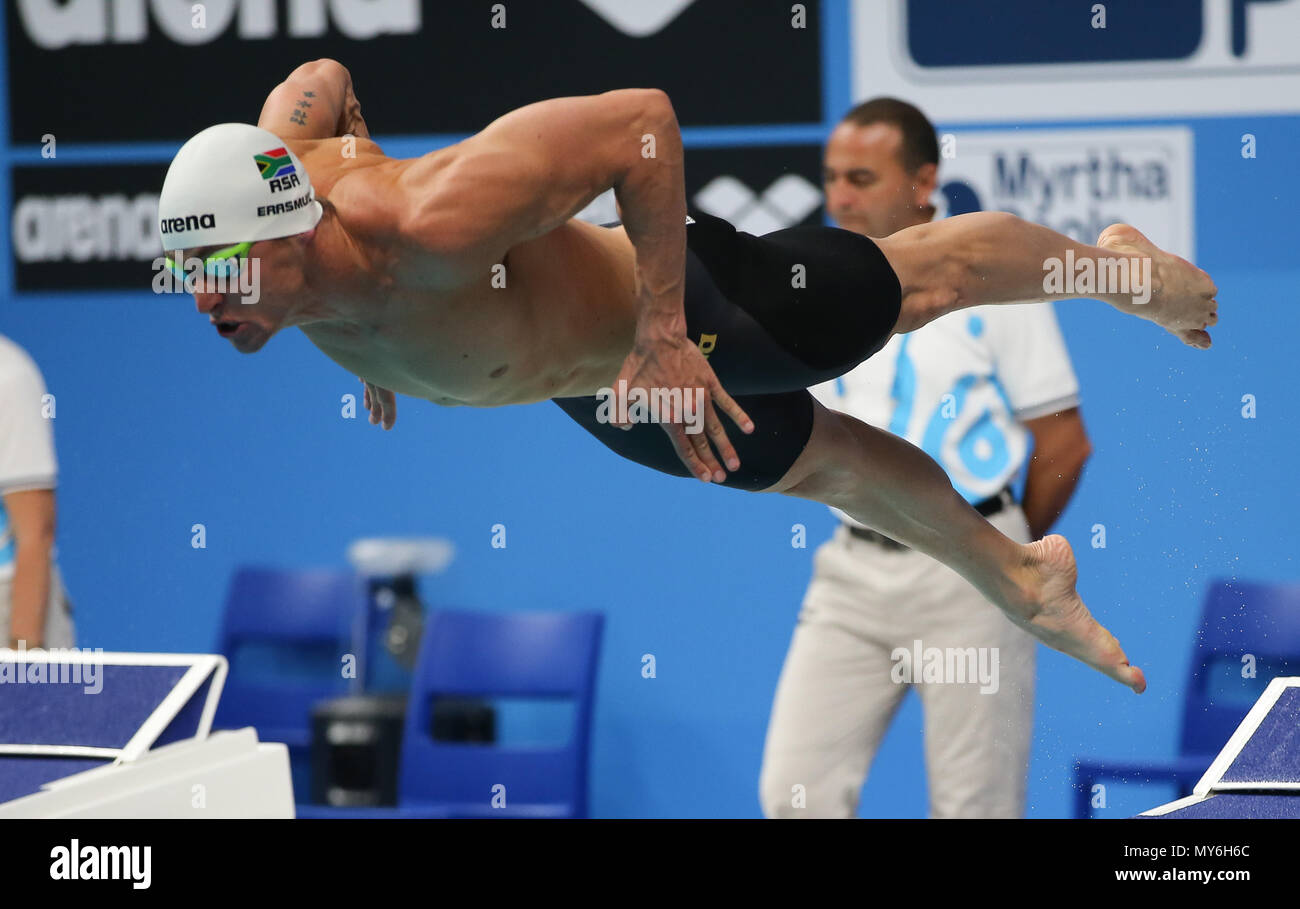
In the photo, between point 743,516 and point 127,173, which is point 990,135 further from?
point 127,173

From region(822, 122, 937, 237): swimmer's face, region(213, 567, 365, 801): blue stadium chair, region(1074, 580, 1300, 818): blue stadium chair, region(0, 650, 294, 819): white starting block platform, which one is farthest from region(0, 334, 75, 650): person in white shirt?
region(1074, 580, 1300, 818): blue stadium chair

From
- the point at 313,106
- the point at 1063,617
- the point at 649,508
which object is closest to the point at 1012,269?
the point at 1063,617

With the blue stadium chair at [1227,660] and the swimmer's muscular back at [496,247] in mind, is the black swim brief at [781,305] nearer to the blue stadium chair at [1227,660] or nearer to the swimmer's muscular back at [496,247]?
the swimmer's muscular back at [496,247]

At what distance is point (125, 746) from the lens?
10.6 feet

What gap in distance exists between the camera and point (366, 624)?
5398 mm

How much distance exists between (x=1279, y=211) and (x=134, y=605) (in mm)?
3923

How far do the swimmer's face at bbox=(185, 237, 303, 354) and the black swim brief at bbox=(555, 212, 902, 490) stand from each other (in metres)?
0.77

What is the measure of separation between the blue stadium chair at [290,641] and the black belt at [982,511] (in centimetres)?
188

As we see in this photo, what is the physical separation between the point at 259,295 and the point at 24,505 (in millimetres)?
2018

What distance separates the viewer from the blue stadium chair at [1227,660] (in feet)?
15.0

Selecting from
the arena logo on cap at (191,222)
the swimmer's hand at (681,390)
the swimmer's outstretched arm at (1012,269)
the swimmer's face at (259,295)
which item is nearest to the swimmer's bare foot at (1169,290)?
the swimmer's outstretched arm at (1012,269)

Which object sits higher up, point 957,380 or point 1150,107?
point 1150,107

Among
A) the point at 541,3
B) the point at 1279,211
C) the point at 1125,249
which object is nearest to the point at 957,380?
the point at 1125,249

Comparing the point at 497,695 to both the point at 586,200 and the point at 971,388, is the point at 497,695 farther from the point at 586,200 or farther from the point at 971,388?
the point at 586,200
